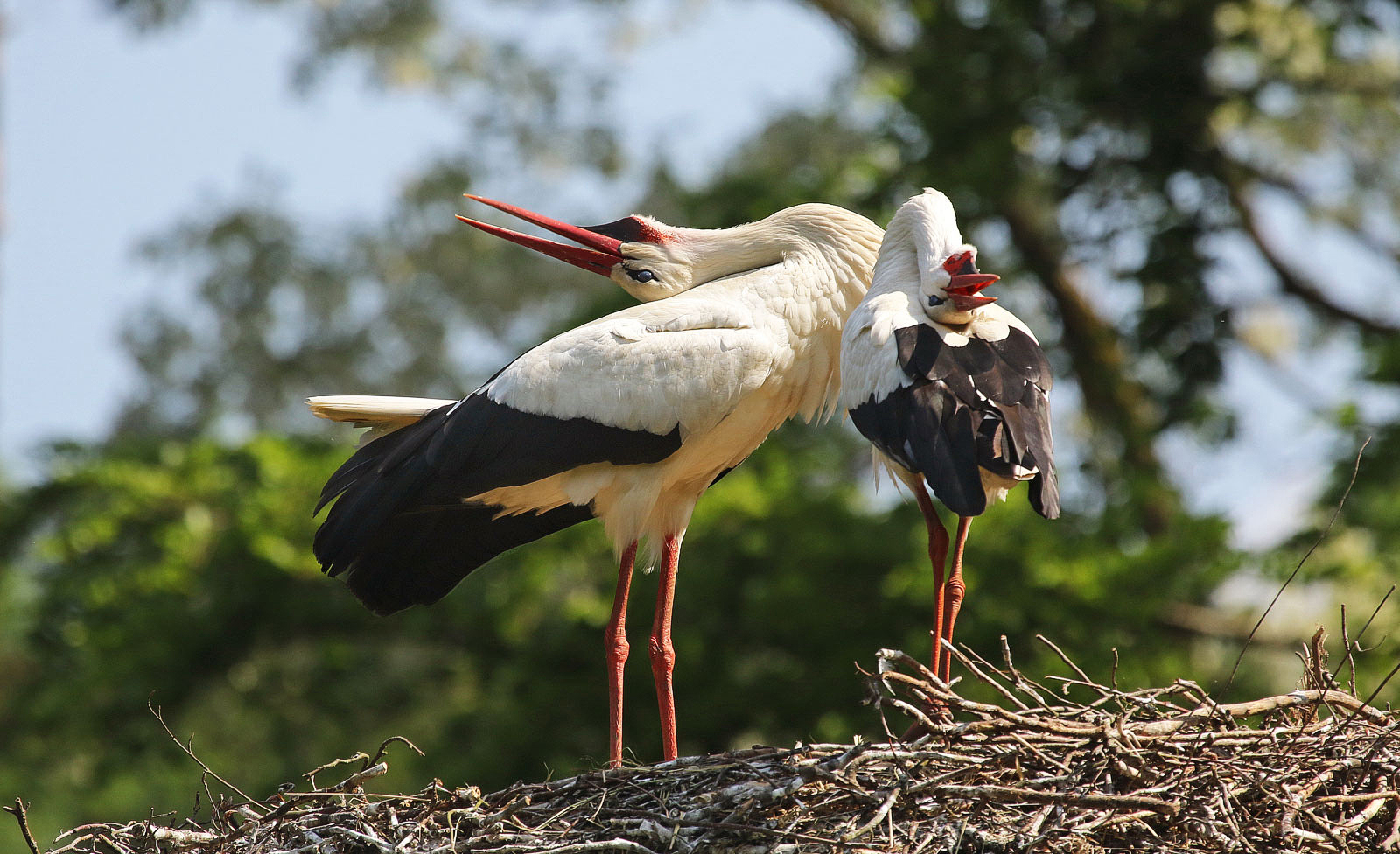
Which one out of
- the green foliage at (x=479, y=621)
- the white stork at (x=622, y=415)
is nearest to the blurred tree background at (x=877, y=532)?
the green foliage at (x=479, y=621)

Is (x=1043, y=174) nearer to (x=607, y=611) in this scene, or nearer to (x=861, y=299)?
(x=607, y=611)

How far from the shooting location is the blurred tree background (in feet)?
28.6

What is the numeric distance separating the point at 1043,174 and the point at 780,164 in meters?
2.70

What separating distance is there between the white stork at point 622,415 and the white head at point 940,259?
32 centimetres

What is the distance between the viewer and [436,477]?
15.9ft

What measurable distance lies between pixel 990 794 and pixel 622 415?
69.5 inches

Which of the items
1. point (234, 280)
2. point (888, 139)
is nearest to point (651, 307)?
point (888, 139)

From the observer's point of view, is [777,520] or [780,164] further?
[780,164]

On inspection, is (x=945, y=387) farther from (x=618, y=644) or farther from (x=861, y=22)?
(x=861, y=22)

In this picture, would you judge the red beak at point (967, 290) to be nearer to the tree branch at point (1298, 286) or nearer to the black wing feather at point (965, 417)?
the black wing feather at point (965, 417)

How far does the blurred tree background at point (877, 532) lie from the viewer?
872 centimetres

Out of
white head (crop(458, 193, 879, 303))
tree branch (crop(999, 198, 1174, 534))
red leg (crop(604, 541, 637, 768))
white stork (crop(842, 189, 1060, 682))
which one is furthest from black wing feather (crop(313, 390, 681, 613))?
tree branch (crop(999, 198, 1174, 534))

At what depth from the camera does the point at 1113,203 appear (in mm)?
10062

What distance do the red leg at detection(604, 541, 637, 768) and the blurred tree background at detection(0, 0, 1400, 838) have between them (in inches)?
102
